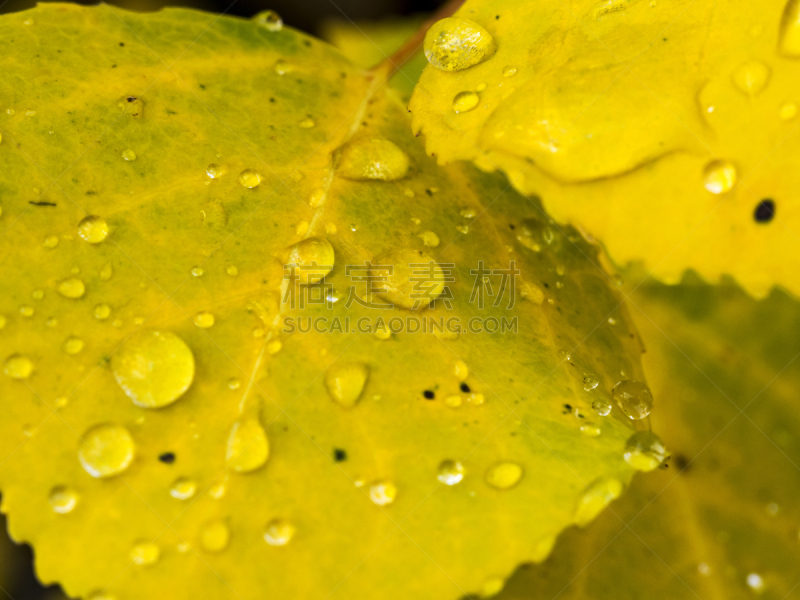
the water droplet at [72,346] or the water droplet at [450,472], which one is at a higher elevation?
the water droplet at [450,472]

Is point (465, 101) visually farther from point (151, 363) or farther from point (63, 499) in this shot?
point (63, 499)

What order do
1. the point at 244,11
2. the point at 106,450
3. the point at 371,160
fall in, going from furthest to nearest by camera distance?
1. the point at 244,11
2. the point at 371,160
3. the point at 106,450

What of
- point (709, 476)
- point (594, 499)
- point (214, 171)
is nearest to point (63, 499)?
point (214, 171)

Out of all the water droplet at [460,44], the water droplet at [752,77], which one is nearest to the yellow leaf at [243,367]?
the water droplet at [460,44]

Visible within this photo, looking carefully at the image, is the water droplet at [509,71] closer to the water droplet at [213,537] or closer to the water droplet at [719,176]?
the water droplet at [719,176]

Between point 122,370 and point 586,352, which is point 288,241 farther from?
point 586,352

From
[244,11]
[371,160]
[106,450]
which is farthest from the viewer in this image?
[244,11]
